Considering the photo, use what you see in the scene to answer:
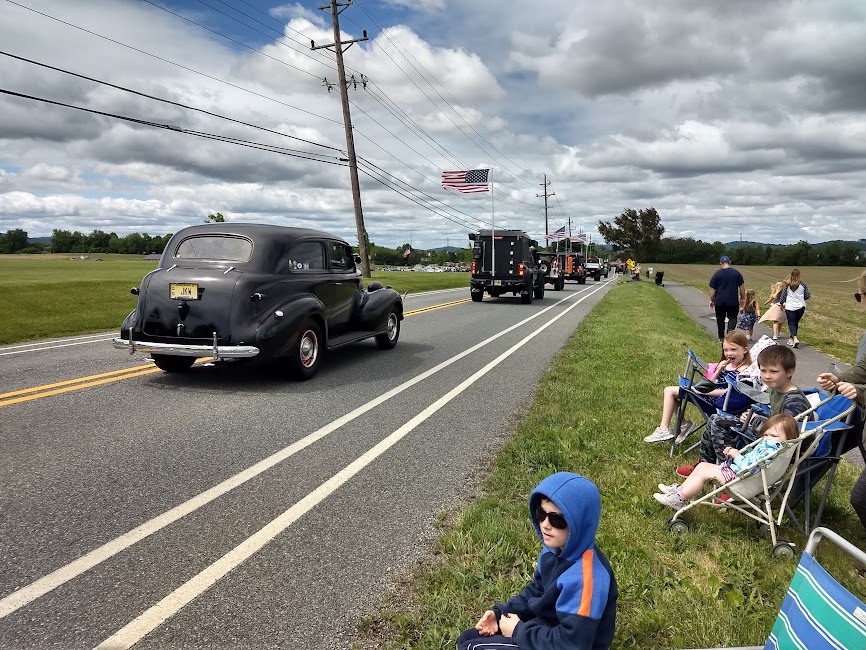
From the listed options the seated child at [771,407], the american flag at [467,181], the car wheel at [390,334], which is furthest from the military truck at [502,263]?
the seated child at [771,407]

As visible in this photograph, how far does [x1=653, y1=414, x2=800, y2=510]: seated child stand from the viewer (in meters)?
3.53

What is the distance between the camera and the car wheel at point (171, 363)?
25.9 ft

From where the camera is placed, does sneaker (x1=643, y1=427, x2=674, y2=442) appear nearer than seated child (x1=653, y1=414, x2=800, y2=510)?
No

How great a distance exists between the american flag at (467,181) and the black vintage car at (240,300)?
2190 cm

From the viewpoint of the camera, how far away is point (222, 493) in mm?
4129

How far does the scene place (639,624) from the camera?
2.73 metres

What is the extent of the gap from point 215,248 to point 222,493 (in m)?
4.52

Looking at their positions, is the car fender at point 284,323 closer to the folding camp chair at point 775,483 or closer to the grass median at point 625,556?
the grass median at point 625,556

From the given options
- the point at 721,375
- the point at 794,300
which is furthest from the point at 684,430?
the point at 794,300

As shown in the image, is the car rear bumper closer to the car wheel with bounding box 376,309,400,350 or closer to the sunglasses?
the car wheel with bounding box 376,309,400,350

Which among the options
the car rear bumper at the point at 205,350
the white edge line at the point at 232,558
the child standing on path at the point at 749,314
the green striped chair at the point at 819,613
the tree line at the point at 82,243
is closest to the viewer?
the green striped chair at the point at 819,613

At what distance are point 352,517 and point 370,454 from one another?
1.22 m

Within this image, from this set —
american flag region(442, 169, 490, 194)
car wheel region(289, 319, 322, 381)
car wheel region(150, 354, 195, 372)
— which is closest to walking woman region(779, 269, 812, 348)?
car wheel region(289, 319, 322, 381)

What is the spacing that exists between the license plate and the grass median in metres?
4.17
